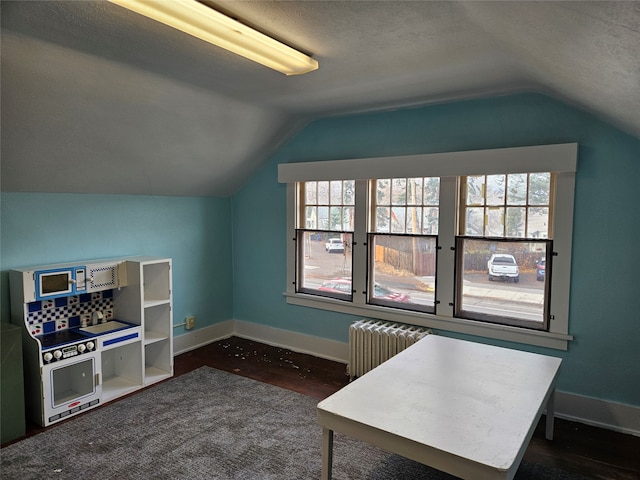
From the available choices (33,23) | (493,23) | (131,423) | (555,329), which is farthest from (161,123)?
(555,329)

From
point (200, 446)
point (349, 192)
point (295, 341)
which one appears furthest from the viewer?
point (295, 341)

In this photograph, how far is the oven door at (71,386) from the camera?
10.3 feet

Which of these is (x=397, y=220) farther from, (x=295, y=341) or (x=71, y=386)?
(x=71, y=386)

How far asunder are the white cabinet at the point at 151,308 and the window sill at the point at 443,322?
4.49 feet

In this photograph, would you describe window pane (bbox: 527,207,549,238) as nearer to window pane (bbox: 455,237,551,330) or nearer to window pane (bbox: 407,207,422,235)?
window pane (bbox: 455,237,551,330)

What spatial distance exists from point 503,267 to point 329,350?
2001mm

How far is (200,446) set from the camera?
9.57ft

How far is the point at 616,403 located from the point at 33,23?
14.6 feet

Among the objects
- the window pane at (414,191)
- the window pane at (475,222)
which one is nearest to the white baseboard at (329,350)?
the window pane at (475,222)

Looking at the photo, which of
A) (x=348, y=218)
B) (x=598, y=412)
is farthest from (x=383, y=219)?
(x=598, y=412)

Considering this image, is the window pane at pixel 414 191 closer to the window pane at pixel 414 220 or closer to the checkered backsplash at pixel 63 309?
the window pane at pixel 414 220

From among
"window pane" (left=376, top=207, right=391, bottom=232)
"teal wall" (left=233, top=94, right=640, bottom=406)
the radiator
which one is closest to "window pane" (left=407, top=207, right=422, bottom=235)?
"window pane" (left=376, top=207, right=391, bottom=232)

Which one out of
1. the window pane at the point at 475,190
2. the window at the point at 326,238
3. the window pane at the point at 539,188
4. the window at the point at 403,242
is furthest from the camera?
the window at the point at 326,238

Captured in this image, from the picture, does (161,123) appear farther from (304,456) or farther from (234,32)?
(304,456)
